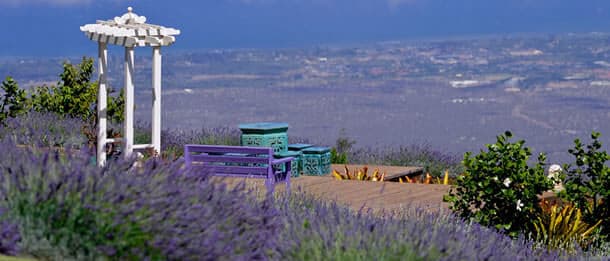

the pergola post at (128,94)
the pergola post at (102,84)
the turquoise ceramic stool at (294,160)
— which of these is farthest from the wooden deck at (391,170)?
the pergola post at (102,84)

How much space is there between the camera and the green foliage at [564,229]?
693cm

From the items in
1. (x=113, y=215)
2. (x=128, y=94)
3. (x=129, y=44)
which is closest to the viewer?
(x=113, y=215)

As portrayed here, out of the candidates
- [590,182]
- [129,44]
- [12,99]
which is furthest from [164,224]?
[12,99]

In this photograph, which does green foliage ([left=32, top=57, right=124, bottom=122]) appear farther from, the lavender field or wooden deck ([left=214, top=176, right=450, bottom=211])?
the lavender field

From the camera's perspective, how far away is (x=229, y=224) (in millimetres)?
4676

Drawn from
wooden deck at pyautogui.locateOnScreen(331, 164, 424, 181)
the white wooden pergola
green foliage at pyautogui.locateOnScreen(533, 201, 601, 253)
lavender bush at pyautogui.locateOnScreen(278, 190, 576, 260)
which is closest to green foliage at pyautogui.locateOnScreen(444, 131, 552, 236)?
green foliage at pyautogui.locateOnScreen(533, 201, 601, 253)

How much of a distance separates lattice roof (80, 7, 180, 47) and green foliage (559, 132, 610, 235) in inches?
155

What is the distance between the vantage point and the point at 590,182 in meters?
7.18

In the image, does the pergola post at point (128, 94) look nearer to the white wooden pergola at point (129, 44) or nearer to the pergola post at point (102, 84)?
the white wooden pergola at point (129, 44)

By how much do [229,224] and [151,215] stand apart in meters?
0.50

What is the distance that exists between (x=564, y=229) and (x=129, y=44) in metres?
4.24

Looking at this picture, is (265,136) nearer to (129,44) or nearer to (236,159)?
(236,159)

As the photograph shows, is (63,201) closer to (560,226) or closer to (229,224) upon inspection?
(229,224)

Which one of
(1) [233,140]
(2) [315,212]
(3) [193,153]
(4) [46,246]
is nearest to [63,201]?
(4) [46,246]
